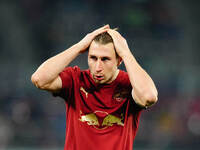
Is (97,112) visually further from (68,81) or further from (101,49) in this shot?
(101,49)

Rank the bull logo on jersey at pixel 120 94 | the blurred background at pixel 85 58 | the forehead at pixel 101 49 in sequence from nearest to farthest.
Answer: the forehead at pixel 101 49 < the bull logo on jersey at pixel 120 94 < the blurred background at pixel 85 58

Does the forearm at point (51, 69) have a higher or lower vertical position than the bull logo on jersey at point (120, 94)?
higher

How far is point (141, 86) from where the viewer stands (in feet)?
9.29

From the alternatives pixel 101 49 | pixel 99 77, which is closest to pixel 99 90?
pixel 99 77

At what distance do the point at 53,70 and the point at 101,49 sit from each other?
0.35 m

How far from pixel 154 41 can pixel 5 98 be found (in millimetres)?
3860

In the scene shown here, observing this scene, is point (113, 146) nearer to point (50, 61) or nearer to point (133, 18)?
point (50, 61)

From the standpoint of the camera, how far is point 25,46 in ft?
34.4

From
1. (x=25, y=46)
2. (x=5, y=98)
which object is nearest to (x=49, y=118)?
(x=5, y=98)

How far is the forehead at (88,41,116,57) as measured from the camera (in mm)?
2918

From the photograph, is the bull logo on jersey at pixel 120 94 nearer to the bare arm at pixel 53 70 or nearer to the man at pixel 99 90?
the man at pixel 99 90

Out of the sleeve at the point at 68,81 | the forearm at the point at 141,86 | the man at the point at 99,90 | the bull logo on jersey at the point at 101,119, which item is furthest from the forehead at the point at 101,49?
A: the bull logo on jersey at the point at 101,119

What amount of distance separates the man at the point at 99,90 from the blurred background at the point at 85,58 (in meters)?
5.53

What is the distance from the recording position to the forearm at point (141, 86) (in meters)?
2.81
